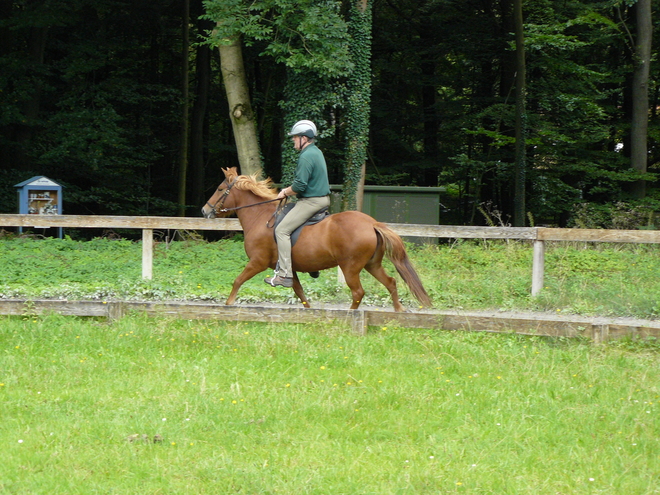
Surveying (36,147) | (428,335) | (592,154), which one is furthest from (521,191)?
(428,335)

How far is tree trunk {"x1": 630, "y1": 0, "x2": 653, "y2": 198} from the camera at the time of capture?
24.5 m

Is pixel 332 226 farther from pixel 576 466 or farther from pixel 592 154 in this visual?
pixel 592 154

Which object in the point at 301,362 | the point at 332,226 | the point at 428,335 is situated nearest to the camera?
the point at 301,362

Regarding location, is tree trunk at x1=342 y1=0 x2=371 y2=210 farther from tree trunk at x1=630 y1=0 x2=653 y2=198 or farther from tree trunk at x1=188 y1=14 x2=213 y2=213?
tree trunk at x1=188 y1=14 x2=213 y2=213

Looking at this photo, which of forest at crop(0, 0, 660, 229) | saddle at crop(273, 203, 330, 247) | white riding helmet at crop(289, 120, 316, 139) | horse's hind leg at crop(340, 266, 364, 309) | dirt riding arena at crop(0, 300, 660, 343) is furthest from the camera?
forest at crop(0, 0, 660, 229)

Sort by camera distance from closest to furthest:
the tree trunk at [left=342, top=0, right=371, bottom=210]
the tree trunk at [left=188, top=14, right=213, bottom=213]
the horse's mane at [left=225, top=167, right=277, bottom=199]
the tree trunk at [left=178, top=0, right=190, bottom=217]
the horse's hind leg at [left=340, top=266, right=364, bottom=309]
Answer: the horse's hind leg at [left=340, top=266, right=364, bottom=309]
the horse's mane at [left=225, top=167, right=277, bottom=199]
the tree trunk at [left=342, top=0, right=371, bottom=210]
the tree trunk at [left=178, top=0, right=190, bottom=217]
the tree trunk at [left=188, top=14, right=213, bottom=213]

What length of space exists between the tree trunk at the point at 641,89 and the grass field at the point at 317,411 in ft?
61.3

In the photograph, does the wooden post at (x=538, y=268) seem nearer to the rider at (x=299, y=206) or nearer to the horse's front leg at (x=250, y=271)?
the rider at (x=299, y=206)

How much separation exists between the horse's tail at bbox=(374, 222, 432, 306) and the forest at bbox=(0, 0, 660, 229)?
1005cm

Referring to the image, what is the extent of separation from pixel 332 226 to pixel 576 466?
15.7 ft

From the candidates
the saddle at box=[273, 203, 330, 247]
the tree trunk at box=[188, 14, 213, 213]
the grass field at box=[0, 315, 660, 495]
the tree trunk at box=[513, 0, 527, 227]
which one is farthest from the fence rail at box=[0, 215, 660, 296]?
the tree trunk at box=[188, 14, 213, 213]

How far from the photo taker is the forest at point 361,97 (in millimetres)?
19875

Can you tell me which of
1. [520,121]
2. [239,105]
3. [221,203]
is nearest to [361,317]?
[221,203]

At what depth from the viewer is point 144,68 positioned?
106ft
